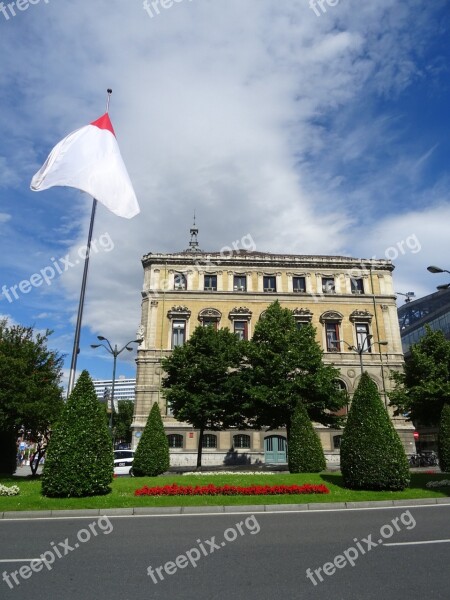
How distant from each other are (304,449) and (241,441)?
1811cm

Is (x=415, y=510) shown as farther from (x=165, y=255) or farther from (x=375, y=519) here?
(x=165, y=255)

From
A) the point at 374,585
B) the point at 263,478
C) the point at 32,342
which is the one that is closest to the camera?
the point at 374,585

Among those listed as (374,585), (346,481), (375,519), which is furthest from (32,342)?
(374,585)

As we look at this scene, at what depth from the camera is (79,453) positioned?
531 inches

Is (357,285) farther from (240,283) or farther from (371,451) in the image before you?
(371,451)

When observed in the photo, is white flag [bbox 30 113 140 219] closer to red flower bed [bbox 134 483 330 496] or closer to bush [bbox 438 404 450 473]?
red flower bed [bbox 134 483 330 496]

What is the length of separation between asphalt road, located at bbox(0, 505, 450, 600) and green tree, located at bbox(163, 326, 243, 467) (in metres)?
15.8

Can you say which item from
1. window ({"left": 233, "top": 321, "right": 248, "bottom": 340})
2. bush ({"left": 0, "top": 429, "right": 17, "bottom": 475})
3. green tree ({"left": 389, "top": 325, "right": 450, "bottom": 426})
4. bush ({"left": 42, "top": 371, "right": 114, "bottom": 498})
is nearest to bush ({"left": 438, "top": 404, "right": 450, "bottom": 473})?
green tree ({"left": 389, "top": 325, "right": 450, "bottom": 426})

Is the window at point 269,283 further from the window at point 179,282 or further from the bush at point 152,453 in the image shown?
the bush at point 152,453

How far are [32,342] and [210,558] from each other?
16069mm

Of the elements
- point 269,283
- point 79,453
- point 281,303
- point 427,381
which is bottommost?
point 79,453

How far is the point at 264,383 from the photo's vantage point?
26.0 m

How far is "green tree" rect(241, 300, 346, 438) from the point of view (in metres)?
24.9

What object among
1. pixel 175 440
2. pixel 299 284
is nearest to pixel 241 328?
pixel 299 284
